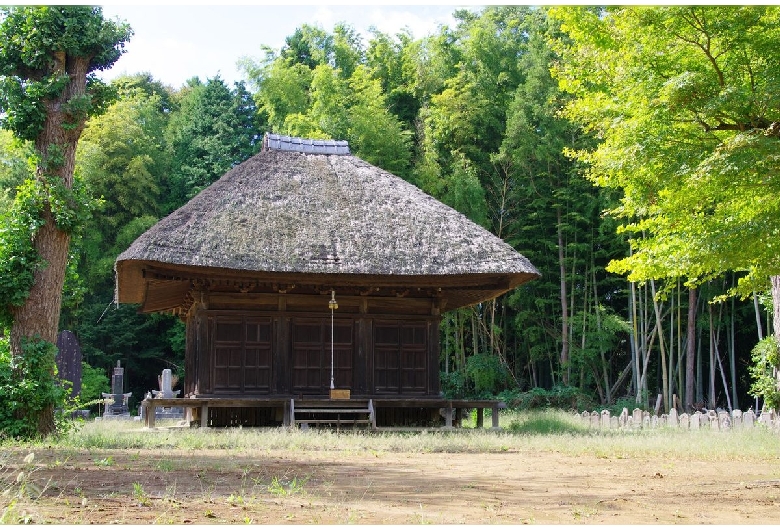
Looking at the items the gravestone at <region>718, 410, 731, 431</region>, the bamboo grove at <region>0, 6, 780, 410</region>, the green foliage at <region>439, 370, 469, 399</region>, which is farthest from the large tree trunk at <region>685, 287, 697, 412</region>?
the gravestone at <region>718, 410, 731, 431</region>

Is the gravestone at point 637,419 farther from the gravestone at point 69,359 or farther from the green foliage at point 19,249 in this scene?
the gravestone at point 69,359

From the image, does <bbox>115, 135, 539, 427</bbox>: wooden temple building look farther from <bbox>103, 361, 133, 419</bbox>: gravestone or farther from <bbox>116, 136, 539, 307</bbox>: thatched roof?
<bbox>103, 361, 133, 419</bbox>: gravestone

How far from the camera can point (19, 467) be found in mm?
8680

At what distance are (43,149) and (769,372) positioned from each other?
14.5 m

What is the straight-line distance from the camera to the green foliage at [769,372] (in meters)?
17.2

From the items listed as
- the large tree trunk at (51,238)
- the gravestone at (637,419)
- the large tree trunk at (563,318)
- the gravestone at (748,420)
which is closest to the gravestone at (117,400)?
the large tree trunk at (51,238)

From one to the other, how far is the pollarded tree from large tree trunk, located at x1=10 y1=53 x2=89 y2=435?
0.05 ft

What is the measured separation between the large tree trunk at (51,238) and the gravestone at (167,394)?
8.12m

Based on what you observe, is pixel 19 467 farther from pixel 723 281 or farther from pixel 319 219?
pixel 723 281

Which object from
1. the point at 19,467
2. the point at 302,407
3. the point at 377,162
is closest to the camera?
the point at 19,467

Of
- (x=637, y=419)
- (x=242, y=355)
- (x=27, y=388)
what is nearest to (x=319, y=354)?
(x=242, y=355)

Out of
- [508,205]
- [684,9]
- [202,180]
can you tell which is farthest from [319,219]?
[202,180]

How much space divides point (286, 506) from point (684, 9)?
825 cm

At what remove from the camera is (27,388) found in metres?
12.3
